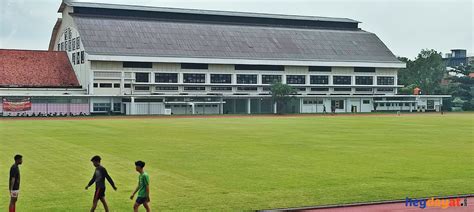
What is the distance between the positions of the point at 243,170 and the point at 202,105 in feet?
259

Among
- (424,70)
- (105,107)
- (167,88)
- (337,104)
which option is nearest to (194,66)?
(167,88)

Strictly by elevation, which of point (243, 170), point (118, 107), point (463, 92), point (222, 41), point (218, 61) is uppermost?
point (222, 41)

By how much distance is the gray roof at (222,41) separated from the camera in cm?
10538

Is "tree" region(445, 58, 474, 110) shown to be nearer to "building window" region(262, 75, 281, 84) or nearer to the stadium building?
the stadium building

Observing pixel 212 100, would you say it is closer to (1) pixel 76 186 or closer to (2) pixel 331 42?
(2) pixel 331 42

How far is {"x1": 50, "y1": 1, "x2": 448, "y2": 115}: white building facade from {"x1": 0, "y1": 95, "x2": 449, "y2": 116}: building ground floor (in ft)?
0.61

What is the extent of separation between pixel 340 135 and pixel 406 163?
705 inches

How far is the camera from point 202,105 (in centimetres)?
10462

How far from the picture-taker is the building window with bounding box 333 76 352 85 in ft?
392

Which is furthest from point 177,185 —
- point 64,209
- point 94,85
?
point 94,85

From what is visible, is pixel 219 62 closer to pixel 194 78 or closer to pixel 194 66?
pixel 194 66

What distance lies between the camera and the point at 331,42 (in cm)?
12506

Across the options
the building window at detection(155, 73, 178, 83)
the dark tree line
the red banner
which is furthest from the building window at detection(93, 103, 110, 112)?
the dark tree line

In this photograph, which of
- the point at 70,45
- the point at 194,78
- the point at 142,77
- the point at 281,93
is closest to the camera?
the point at 142,77
